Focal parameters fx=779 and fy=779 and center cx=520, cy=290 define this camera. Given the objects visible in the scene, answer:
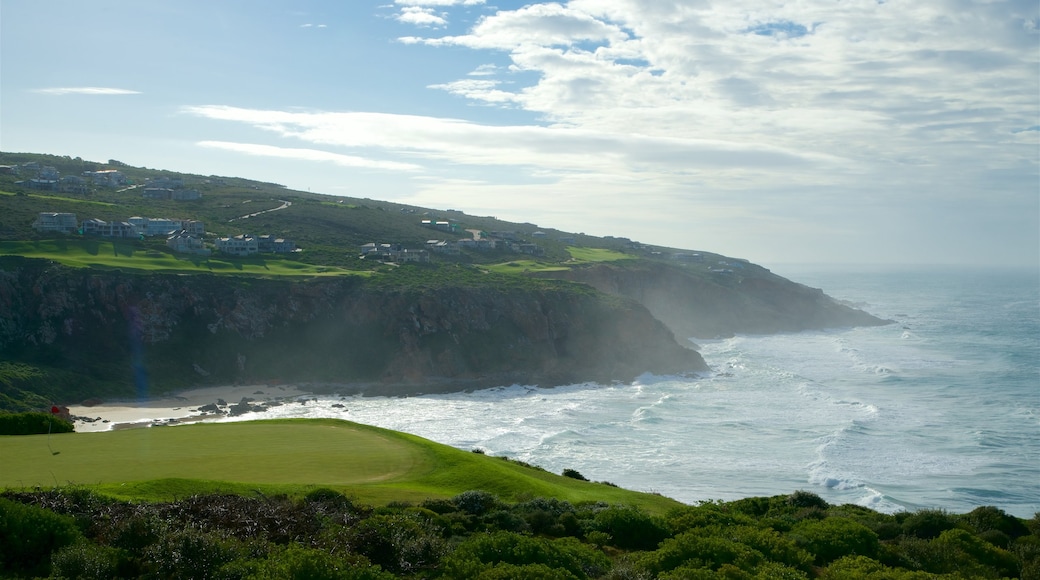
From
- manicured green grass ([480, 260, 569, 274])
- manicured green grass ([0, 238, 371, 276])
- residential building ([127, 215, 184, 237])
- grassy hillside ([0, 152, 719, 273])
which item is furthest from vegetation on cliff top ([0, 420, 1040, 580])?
manicured green grass ([480, 260, 569, 274])

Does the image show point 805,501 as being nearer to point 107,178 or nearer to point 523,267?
point 523,267

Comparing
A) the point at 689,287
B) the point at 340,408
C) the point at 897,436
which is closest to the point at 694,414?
the point at 897,436

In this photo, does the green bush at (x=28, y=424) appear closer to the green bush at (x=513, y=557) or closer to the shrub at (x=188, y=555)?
the shrub at (x=188, y=555)

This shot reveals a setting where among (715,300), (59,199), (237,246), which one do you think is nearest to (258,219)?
(237,246)

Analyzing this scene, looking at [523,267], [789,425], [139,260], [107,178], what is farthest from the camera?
[107,178]

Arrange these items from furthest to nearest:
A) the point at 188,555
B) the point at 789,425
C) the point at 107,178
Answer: the point at 107,178 → the point at 789,425 → the point at 188,555

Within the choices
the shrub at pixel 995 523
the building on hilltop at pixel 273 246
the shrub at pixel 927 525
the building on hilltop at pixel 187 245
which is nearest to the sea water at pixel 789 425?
the shrub at pixel 995 523
